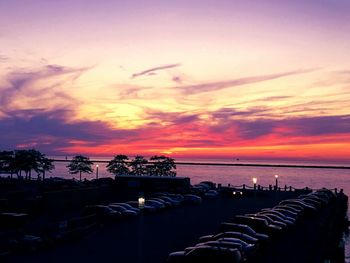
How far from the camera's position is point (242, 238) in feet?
80.3

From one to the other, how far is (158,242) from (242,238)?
4839mm

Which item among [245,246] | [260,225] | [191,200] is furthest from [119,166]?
[245,246]

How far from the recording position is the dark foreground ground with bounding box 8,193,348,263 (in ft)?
74.5

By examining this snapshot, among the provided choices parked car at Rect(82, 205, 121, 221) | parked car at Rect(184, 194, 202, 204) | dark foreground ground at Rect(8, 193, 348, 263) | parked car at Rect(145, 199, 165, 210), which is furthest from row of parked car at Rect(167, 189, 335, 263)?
parked car at Rect(184, 194, 202, 204)

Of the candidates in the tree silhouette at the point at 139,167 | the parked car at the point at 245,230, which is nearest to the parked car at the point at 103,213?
the parked car at the point at 245,230

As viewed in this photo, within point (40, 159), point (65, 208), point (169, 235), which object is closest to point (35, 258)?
point (169, 235)

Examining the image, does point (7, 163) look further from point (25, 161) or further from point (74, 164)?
point (74, 164)

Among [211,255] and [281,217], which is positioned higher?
[281,217]

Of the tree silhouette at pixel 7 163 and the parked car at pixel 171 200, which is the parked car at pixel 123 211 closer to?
the parked car at pixel 171 200

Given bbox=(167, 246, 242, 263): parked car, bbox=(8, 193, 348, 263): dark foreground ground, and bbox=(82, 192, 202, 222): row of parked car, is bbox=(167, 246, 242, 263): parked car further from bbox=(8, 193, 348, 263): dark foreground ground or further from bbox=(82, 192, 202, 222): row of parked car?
bbox=(82, 192, 202, 222): row of parked car

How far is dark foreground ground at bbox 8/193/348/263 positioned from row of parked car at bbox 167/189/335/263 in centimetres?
70

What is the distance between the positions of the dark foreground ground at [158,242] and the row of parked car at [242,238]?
70 cm

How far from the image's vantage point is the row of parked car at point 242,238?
20.1 metres

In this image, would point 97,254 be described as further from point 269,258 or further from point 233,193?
point 233,193
